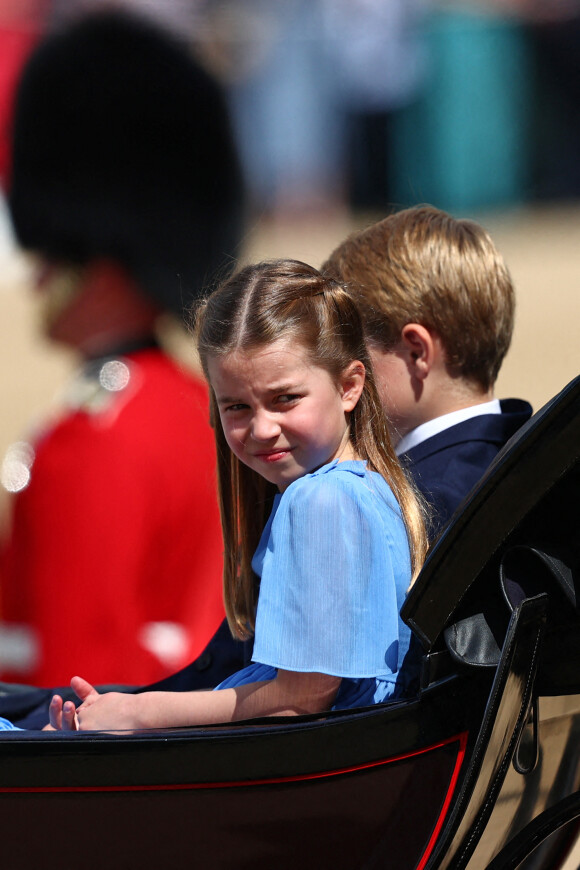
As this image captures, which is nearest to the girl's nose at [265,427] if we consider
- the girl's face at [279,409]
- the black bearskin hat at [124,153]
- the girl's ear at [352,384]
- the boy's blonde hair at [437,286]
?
the girl's face at [279,409]

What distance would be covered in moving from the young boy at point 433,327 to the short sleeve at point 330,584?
35 cm

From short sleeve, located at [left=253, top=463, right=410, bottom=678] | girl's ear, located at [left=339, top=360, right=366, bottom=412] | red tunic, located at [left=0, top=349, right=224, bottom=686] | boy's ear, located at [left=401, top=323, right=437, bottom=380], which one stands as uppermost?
girl's ear, located at [left=339, top=360, right=366, bottom=412]

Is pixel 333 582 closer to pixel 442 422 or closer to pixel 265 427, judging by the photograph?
pixel 265 427

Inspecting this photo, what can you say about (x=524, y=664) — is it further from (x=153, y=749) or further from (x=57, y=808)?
(x=57, y=808)

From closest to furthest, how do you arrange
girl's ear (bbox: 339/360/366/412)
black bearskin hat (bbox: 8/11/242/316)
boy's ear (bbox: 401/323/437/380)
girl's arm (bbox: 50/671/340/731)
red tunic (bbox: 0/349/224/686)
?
girl's arm (bbox: 50/671/340/731) < girl's ear (bbox: 339/360/366/412) < boy's ear (bbox: 401/323/437/380) < red tunic (bbox: 0/349/224/686) < black bearskin hat (bbox: 8/11/242/316)

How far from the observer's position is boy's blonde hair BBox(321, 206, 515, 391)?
1.73 metres

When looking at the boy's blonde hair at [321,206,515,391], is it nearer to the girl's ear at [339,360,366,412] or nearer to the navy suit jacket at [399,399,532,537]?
the navy suit jacket at [399,399,532,537]

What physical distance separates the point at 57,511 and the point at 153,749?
1.26 meters

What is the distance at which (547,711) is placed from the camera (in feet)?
4.32

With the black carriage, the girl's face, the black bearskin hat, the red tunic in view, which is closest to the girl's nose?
the girl's face

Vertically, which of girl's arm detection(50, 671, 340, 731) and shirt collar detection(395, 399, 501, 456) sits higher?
shirt collar detection(395, 399, 501, 456)

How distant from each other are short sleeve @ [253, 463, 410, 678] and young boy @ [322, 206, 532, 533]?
352 millimetres

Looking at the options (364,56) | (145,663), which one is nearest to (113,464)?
(145,663)

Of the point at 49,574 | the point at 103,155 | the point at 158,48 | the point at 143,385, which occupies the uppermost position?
the point at 158,48
